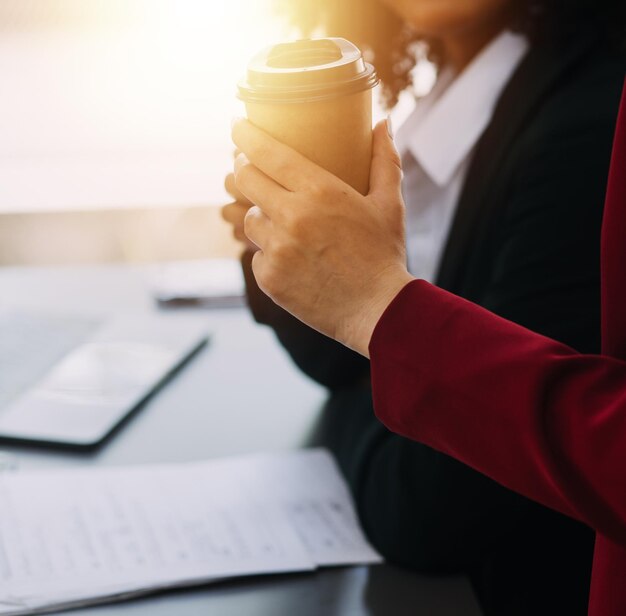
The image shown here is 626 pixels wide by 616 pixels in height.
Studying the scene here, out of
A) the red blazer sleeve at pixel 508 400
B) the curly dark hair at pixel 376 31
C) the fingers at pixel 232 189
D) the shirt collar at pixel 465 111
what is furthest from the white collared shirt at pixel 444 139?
the red blazer sleeve at pixel 508 400

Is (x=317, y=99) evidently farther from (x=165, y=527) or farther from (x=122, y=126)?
(x=122, y=126)

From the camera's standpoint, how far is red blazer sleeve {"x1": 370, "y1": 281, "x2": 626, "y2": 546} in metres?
0.42

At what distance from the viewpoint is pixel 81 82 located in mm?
1676

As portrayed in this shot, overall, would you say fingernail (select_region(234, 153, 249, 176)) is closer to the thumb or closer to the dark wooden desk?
the thumb

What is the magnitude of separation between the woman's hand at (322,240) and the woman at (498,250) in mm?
287

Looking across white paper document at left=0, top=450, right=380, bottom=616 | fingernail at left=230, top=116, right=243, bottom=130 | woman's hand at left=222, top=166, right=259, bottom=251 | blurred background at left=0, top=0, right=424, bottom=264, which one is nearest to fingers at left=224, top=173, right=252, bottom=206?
woman's hand at left=222, top=166, right=259, bottom=251

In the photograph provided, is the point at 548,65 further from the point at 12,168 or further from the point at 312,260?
the point at 12,168

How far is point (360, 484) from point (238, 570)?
16 cm

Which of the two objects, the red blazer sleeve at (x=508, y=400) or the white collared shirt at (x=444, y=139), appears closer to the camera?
the red blazer sleeve at (x=508, y=400)

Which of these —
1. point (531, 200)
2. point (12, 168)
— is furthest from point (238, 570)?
point (12, 168)

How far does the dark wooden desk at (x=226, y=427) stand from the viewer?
698 millimetres

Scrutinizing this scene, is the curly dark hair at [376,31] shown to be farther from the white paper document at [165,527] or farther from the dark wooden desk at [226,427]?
the white paper document at [165,527]

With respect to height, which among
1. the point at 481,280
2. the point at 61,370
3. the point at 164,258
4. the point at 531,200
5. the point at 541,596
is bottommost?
the point at 164,258

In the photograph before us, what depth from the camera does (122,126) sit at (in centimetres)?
179
